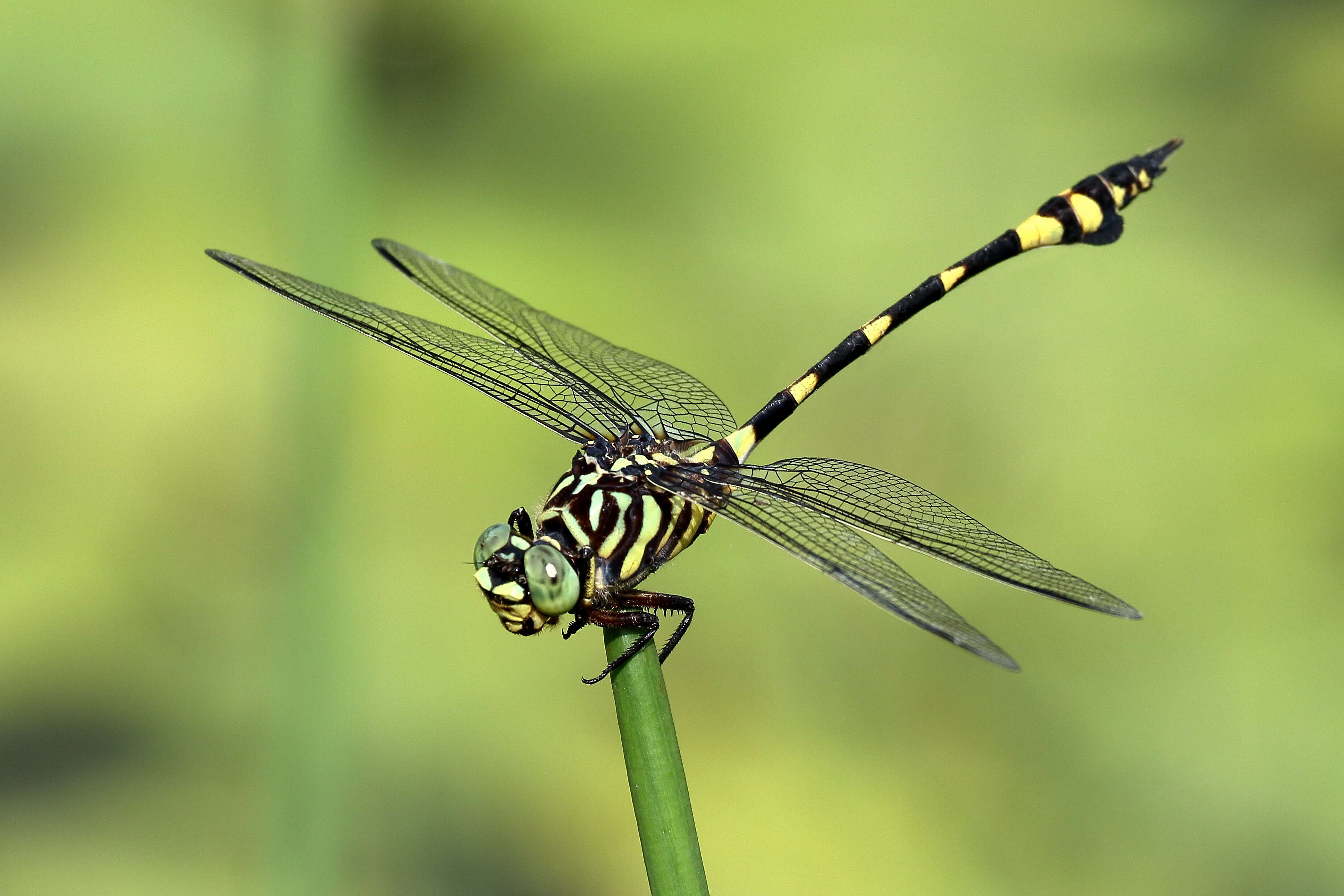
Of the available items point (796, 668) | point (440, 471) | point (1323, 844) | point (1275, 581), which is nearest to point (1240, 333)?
point (1275, 581)

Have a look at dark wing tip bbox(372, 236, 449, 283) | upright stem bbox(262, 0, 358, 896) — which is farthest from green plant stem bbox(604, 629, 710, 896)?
upright stem bbox(262, 0, 358, 896)

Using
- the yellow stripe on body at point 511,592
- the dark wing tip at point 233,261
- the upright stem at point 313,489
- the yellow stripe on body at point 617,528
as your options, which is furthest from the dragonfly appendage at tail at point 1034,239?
the upright stem at point 313,489

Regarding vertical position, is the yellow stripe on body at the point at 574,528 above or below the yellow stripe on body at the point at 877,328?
below

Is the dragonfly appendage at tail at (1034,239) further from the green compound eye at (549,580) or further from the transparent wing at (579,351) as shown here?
the green compound eye at (549,580)

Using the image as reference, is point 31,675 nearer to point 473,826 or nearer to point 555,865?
point 473,826

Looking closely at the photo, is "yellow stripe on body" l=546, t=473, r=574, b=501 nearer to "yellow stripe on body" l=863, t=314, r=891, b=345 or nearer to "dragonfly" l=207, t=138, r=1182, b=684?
"dragonfly" l=207, t=138, r=1182, b=684

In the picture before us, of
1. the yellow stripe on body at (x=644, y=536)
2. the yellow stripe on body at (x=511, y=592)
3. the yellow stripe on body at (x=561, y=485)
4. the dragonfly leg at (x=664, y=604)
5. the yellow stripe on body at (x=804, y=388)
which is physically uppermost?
the yellow stripe on body at (x=804, y=388)

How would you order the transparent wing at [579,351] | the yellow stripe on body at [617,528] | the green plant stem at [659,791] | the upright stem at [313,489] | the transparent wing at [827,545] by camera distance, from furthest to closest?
the upright stem at [313,489] → the transparent wing at [579,351] → the yellow stripe on body at [617,528] → the transparent wing at [827,545] → the green plant stem at [659,791]
